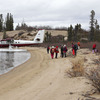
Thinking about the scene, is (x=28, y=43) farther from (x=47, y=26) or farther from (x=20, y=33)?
(x=47, y=26)

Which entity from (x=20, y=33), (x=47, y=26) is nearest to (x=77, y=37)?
(x=20, y=33)

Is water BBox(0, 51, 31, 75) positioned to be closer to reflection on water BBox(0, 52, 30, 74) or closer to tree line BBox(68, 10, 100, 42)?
reflection on water BBox(0, 52, 30, 74)

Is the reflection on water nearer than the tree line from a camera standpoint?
Yes

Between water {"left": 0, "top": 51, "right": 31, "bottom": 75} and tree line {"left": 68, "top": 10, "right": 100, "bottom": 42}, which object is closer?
water {"left": 0, "top": 51, "right": 31, "bottom": 75}

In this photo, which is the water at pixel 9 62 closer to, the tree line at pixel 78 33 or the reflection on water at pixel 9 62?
the reflection on water at pixel 9 62

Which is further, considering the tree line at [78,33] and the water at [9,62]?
the tree line at [78,33]

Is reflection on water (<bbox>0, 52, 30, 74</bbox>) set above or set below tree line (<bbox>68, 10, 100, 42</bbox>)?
below

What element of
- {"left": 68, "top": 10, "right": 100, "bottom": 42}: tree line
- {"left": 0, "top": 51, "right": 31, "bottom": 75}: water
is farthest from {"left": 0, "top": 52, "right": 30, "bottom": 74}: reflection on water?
{"left": 68, "top": 10, "right": 100, "bottom": 42}: tree line

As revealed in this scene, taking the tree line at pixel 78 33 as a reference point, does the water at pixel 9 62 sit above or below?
below

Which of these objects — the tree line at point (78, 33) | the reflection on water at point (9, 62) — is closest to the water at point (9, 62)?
the reflection on water at point (9, 62)

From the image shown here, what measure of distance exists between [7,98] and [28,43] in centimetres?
3654

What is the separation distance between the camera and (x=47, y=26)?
114625mm

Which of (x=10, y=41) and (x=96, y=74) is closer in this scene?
(x=96, y=74)

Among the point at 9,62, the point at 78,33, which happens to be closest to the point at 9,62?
the point at 9,62
